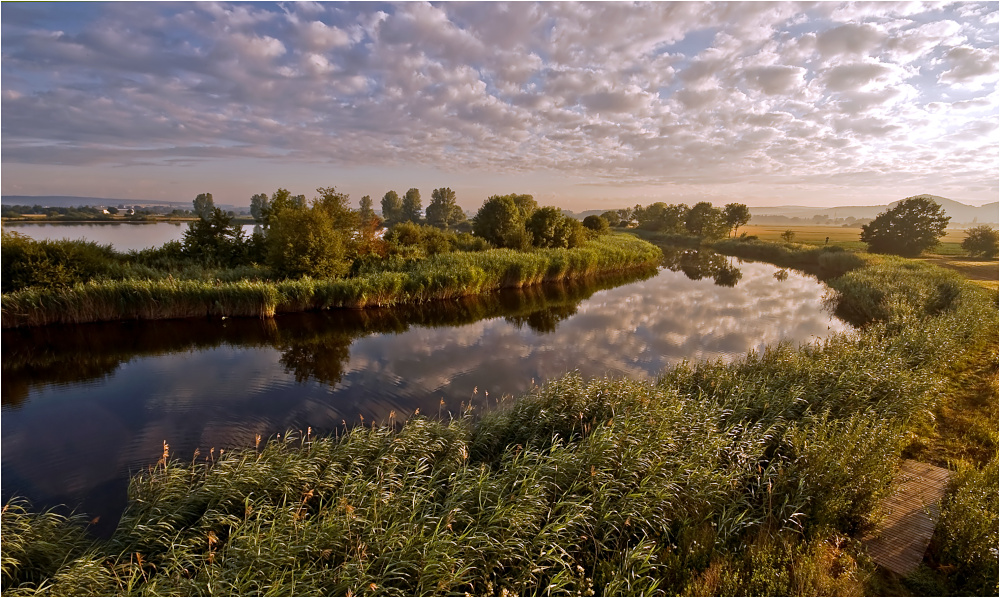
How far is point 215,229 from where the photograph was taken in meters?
21.1

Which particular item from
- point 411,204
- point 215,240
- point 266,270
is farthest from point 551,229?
point 411,204

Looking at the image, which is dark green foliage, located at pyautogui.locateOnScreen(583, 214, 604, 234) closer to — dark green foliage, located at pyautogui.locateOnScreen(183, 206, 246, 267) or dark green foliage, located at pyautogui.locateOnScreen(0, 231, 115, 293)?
dark green foliage, located at pyautogui.locateOnScreen(183, 206, 246, 267)

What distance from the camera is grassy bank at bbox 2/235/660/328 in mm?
13625

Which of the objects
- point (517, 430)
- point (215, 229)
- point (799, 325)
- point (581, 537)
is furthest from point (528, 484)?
point (215, 229)

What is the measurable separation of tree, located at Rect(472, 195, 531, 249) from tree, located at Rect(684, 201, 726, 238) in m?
42.0

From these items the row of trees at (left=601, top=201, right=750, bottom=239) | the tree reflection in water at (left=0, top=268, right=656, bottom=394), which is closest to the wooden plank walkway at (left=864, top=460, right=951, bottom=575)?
the tree reflection in water at (left=0, top=268, right=656, bottom=394)

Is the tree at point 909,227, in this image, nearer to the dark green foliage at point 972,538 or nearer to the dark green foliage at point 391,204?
the dark green foliage at point 972,538

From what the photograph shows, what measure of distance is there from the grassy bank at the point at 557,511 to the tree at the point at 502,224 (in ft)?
82.3

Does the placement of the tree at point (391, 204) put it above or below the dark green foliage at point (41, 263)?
above

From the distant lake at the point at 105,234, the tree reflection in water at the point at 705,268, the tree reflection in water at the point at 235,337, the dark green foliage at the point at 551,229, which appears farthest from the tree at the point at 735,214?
the distant lake at the point at 105,234

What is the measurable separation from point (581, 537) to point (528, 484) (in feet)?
2.64

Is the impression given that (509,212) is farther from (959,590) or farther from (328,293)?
(959,590)

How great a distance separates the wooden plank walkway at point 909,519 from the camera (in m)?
4.48

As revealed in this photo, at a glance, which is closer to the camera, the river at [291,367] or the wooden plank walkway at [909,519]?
the wooden plank walkway at [909,519]
